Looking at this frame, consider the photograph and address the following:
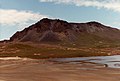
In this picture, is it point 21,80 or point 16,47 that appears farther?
point 16,47

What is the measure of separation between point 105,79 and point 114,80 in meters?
1.32

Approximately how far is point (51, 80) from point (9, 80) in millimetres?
4623

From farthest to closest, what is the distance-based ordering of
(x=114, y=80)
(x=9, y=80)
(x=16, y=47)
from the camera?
(x=16, y=47) < (x=114, y=80) < (x=9, y=80)

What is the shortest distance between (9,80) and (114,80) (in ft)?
38.7

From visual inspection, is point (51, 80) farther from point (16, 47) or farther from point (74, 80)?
point (16, 47)

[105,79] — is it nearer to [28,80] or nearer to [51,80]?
[51,80]

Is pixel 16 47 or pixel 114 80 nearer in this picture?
pixel 114 80

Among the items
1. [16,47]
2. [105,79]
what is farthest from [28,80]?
[16,47]

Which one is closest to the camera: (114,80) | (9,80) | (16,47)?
(9,80)

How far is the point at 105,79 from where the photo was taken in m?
32.8

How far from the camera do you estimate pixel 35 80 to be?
99.9 ft

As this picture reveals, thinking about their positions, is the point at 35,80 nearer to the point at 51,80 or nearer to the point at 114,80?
the point at 51,80

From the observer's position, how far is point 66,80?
31172mm

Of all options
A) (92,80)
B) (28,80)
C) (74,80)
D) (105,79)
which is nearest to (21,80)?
(28,80)
